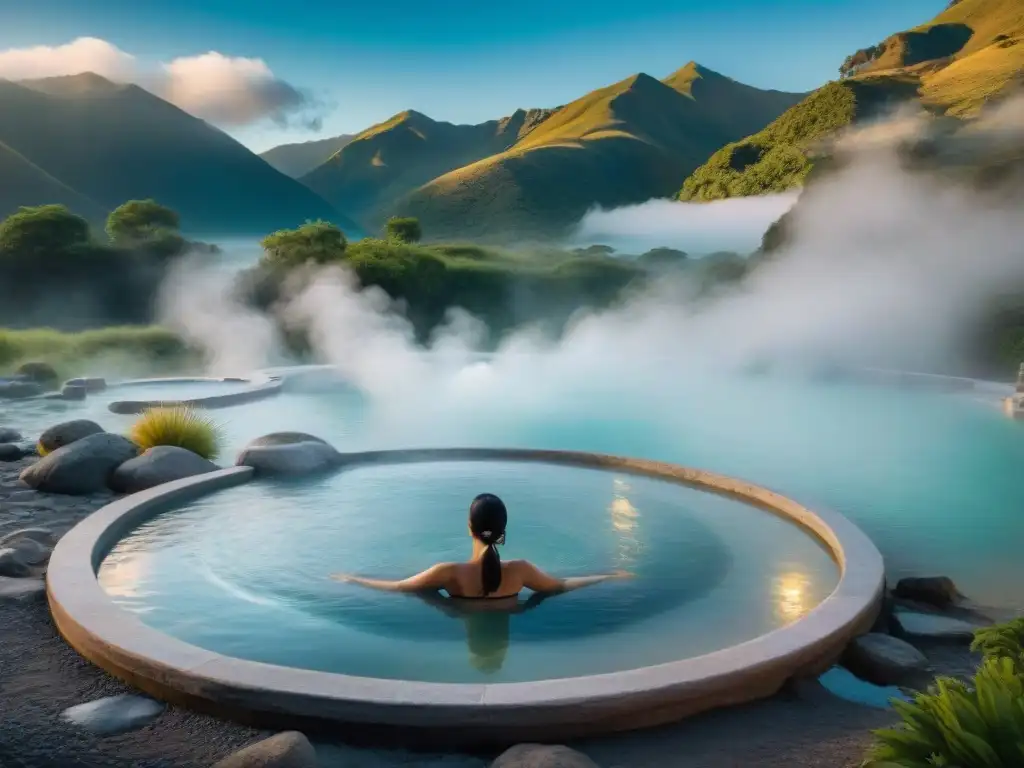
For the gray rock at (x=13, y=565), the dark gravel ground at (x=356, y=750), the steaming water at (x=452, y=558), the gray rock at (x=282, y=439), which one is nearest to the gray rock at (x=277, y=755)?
the dark gravel ground at (x=356, y=750)

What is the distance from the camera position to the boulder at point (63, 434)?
834cm

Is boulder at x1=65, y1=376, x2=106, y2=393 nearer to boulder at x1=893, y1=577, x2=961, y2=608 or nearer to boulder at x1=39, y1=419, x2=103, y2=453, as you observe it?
boulder at x1=39, y1=419, x2=103, y2=453

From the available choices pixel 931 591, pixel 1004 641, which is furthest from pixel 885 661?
pixel 931 591

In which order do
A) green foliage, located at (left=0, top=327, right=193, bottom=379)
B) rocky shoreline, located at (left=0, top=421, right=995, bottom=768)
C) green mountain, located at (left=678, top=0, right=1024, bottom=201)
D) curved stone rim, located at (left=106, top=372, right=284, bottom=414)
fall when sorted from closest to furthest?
rocky shoreline, located at (left=0, top=421, right=995, bottom=768) → curved stone rim, located at (left=106, top=372, right=284, bottom=414) → green foliage, located at (left=0, top=327, right=193, bottom=379) → green mountain, located at (left=678, top=0, right=1024, bottom=201)

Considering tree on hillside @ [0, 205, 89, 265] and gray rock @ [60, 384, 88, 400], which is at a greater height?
tree on hillside @ [0, 205, 89, 265]

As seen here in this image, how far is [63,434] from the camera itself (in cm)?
839

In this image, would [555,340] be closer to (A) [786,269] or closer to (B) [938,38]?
(A) [786,269]

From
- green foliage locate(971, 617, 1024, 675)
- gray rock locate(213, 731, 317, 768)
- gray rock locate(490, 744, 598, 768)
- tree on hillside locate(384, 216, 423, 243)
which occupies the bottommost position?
gray rock locate(490, 744, 598, 768)

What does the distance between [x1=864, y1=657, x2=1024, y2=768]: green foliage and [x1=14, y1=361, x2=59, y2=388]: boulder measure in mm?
15033

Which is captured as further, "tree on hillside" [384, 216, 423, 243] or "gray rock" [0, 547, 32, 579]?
"tree on hillside" [384, 216, 423, 243]

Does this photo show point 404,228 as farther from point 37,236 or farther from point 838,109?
point 838,109

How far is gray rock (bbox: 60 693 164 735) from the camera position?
10.9 feet

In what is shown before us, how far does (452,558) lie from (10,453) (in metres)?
5.11

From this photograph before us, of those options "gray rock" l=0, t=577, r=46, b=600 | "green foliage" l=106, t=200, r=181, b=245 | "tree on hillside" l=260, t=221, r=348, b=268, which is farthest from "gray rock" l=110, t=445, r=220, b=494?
"green foliage" l=106, t=200, r=181, b=245
